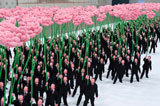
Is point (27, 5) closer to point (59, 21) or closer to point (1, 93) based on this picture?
point (59, 21)

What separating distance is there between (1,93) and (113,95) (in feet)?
6.31

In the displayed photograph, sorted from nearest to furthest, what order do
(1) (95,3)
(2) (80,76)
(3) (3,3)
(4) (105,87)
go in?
(2) (80,76) → (4) (105,87) → (3) (3,3) → (1) (95,3)

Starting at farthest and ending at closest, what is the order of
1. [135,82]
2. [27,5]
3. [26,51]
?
[27,5] < [26,51] < [135,82]

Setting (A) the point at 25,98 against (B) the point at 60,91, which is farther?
(B) the point at 60,91

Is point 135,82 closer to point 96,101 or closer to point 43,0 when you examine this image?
point 96,101

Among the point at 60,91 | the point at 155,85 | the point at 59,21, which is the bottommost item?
the point at 155,85

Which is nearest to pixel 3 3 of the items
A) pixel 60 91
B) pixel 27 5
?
pixel 27 5

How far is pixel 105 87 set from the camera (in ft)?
15.8

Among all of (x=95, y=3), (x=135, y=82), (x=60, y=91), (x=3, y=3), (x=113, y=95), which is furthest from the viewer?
(x=95, y=3)

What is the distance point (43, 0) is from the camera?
11.4 metres

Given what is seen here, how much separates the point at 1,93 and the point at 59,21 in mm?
2038

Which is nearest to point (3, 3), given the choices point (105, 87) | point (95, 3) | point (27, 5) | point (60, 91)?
point (27, 5)

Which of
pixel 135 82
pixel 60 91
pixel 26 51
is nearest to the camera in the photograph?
pixel 60 91

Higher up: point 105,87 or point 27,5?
point 27,5
